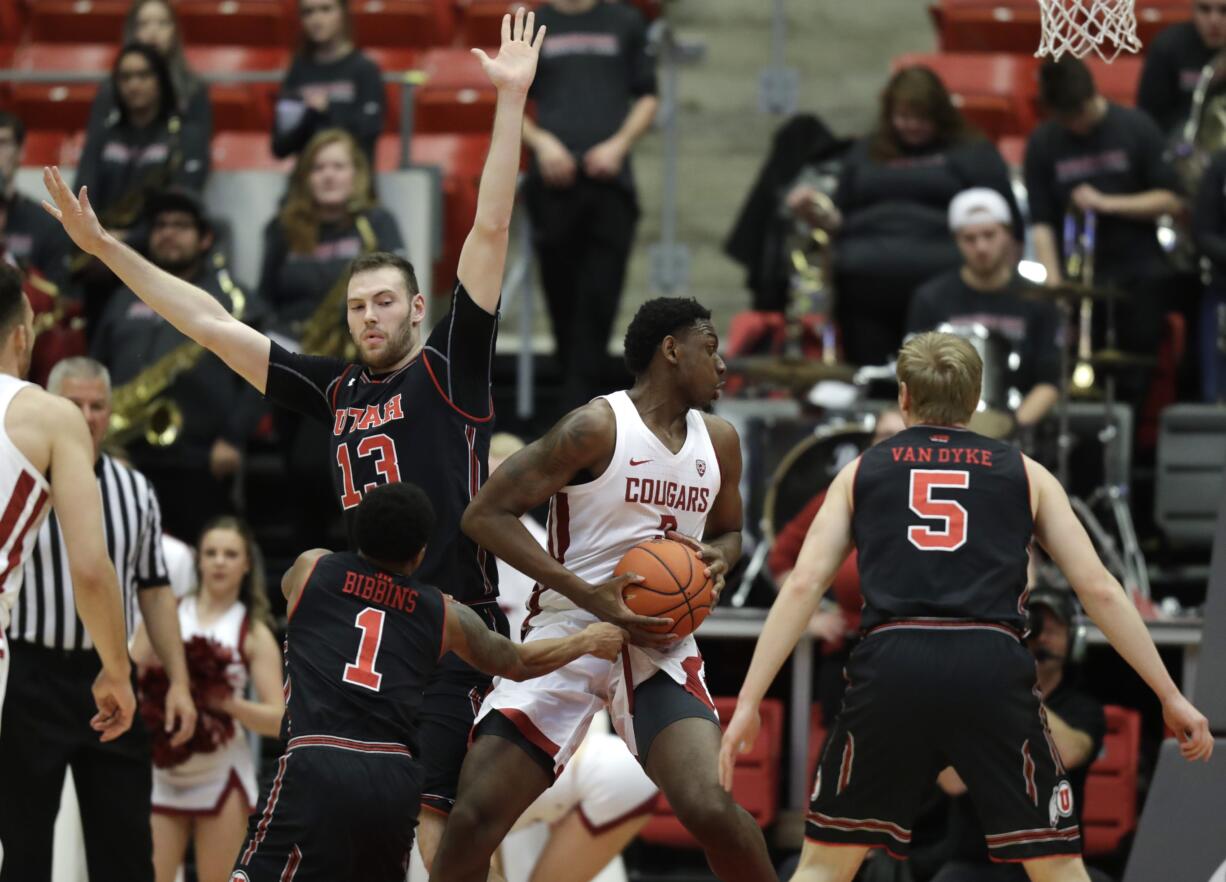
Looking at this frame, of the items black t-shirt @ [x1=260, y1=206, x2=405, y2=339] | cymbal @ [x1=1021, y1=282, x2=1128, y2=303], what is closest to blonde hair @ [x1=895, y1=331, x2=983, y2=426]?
cymbal @ [x1=1021, y1=282, x2=1128, y2=303]

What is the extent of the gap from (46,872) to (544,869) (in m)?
1.78

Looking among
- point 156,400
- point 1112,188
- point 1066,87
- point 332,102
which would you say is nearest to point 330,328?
point 156,400

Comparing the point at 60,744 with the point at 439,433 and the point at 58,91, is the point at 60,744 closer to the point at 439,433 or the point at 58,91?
the point at 439,433

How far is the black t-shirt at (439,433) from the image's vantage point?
5.97 m

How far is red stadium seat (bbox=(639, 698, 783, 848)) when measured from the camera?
359 inches

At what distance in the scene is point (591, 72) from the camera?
432 inches

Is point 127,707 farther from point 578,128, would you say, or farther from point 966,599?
point 578,128

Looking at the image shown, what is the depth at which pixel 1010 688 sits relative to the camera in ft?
18.9

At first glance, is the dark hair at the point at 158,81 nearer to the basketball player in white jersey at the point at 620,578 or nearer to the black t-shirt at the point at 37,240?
the black t-shirt at the point at 37,240

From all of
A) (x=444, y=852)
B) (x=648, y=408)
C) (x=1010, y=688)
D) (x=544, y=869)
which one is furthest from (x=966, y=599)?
A: (x=544, y=869)

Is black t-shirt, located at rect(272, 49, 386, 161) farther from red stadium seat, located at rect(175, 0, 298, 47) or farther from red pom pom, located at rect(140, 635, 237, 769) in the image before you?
red pom pom, located at rect(140, 635, 237, 769)

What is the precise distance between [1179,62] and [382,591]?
7.08 m

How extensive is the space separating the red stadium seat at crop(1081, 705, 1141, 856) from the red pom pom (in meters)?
Answer: 3.83

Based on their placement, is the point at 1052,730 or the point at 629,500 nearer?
the point at 629,500
